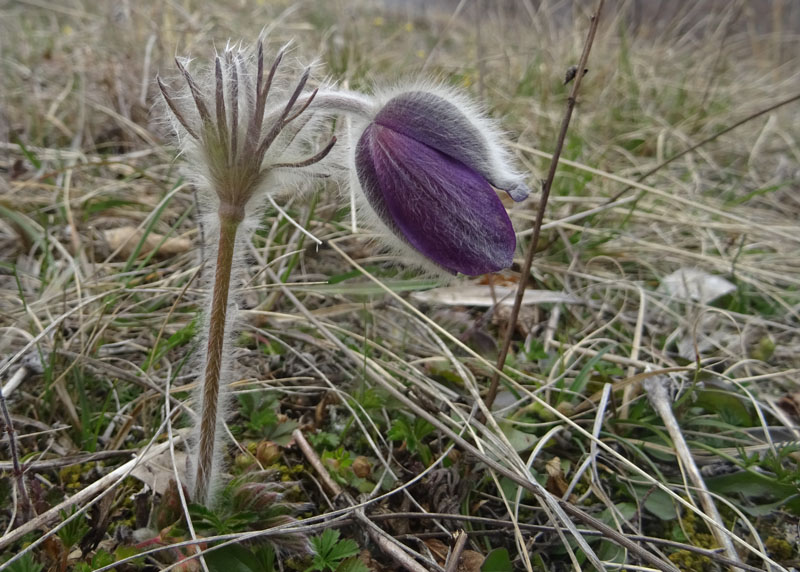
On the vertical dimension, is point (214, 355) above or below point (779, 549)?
above

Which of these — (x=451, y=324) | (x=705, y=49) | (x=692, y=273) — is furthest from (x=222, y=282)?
(x=705, y=49)

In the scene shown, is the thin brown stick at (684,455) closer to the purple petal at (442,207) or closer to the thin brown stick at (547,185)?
the thin brown stick at (547,185)

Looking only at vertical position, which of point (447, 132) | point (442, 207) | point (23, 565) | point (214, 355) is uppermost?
point (447, 132)

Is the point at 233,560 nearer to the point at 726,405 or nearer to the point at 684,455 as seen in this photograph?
the point at 684,455

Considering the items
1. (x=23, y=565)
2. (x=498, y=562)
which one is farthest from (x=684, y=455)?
(x=23, y=565)

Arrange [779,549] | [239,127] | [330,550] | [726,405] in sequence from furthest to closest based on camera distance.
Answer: [726,405]
[779,549]
[330,550]
[239,127]
